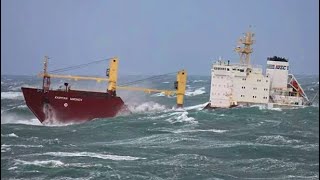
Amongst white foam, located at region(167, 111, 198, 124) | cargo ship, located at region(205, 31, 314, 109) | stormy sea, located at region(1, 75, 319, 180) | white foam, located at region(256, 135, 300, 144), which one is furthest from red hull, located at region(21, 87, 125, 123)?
white foam, located at region(256, 135, 300, 144)

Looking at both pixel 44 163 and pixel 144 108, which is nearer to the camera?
pixel 44 163

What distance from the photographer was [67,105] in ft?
152

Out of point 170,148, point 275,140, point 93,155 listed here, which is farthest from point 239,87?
point 93,155

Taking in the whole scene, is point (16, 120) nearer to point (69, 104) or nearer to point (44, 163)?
point (69, 104)

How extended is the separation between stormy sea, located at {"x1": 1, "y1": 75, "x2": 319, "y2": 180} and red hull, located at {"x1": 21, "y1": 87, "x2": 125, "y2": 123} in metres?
1.50

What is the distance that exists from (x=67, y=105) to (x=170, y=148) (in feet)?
64.2

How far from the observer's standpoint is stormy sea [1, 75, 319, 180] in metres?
23.0

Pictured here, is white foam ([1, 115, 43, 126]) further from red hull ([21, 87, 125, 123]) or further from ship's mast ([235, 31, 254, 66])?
ship's mast ([235, 31, 254, 66])

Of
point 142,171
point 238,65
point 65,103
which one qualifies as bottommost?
point 142,171

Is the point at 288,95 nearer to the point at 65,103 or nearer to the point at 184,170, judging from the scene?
the point at 65,103

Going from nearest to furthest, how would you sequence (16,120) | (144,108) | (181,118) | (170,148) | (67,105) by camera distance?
(170,148)
(181,118)
(67,105)
(16,120)
(144,108)

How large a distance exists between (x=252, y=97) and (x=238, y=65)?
3.29 m

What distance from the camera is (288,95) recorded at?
174ft

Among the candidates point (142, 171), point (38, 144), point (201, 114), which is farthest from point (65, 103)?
point (142, 171)
